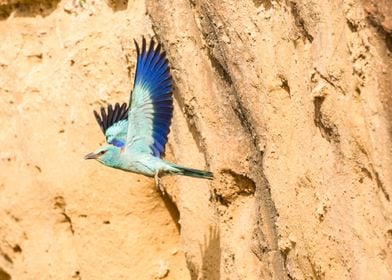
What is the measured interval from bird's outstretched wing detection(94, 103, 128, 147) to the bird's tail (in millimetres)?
384

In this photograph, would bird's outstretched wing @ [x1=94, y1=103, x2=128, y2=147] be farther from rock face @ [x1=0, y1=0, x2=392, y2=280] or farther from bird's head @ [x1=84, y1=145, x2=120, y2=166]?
rock face @ [x1=0, y1=0, x2=392, y2=280]

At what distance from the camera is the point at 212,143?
5.05m

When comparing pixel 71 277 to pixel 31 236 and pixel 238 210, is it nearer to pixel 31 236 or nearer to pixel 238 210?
pixel 31 236

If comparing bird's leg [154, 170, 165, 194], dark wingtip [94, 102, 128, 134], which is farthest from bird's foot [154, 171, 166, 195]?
dark wingtip [94, 102, 128, 134]

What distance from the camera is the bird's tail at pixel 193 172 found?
4.86 metres

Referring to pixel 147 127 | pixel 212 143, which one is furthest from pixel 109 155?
pixel 212 143

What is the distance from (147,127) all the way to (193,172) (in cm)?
38

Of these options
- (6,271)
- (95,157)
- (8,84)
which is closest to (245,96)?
(95,157)

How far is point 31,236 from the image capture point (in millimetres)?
6566

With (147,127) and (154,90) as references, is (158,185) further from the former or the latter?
(154,90)

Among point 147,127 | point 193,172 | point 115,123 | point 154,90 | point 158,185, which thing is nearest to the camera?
point 193,172

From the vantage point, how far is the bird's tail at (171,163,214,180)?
4863mm

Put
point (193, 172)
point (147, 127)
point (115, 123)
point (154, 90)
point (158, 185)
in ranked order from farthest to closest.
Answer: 1. point (115, 123)
2. point (158, 185)
3. point (147, 127)
4. point (154, 90)
5. point (193, 172)

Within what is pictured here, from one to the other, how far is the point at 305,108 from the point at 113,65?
1.82 meters
